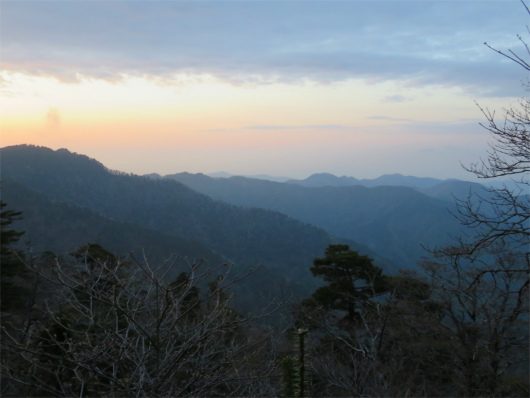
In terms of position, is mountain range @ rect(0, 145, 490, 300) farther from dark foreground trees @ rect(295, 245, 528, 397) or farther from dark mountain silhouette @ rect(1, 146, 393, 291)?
dark foreground trees @ rect(295, 245, 528, 397)

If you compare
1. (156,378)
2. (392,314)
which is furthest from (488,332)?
(156,378)

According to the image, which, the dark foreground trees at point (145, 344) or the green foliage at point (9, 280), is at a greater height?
the dark foreground trees at point (145, 344)

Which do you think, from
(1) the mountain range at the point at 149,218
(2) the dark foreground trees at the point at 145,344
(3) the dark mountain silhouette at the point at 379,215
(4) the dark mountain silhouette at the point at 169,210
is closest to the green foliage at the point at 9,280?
(2) the dark foreground trees at the point at 145,344

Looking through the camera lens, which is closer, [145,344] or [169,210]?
[145,344]

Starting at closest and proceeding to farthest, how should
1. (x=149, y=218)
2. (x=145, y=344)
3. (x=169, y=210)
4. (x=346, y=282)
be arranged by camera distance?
(x=145, y=344) < (x=346, y=282) < (x=149, y=218) < (x=169, y=210)

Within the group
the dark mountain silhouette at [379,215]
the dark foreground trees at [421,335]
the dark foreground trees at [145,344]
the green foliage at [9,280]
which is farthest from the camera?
the dark mountain silhouette at [379,215]

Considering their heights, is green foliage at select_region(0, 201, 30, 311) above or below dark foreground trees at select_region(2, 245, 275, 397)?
below

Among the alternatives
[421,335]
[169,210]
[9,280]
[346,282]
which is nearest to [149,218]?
[169,210]

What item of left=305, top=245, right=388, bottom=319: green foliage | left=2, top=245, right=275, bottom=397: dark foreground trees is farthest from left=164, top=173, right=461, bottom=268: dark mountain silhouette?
left=2, top=245, right=275, bottom=397: dark foreground trees

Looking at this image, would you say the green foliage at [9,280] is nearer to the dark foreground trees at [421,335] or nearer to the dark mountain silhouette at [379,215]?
the dark foreground trees at [421,335]

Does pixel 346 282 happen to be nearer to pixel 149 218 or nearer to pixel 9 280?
pixel 9 280

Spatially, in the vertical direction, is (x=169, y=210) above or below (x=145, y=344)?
below

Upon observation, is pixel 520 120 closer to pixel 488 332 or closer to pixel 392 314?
pixel 488 332

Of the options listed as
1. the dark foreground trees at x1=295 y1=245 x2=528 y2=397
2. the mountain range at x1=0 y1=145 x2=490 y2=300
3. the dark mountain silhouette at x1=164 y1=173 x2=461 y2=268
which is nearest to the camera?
the dark foreground trees at x1=295 y1=245 x2=528 y2=397
